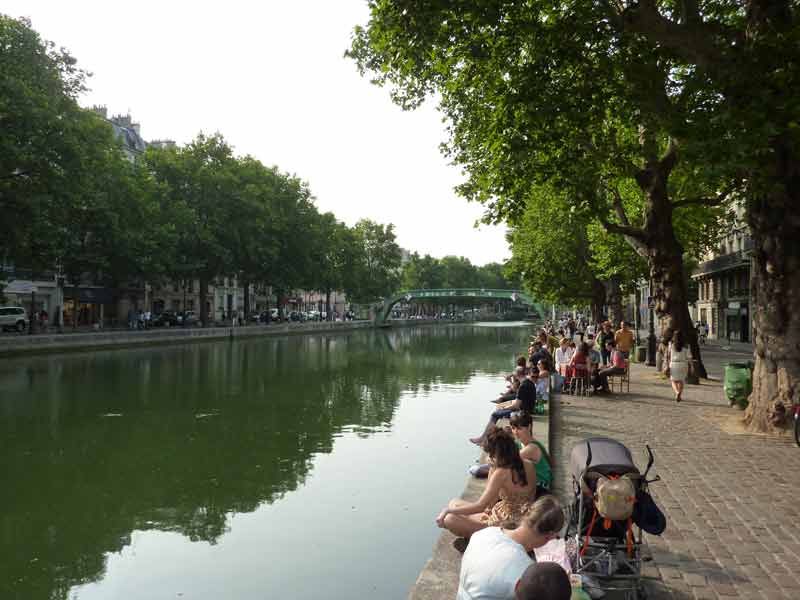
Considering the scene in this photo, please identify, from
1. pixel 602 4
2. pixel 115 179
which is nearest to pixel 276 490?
pixel 602 4

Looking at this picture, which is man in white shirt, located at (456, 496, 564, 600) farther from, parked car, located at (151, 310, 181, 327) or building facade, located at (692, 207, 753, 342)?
parked car, located at (151, 310, 181, 327)

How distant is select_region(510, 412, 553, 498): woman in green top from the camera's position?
705 cm

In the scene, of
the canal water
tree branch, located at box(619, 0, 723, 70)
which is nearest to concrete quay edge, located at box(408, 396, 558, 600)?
the canal water

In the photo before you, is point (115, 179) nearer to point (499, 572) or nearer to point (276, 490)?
point (276, 490)

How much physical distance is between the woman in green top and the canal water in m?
1.67

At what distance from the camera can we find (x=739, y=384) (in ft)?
48.9

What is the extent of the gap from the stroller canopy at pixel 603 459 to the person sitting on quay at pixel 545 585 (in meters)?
2.38

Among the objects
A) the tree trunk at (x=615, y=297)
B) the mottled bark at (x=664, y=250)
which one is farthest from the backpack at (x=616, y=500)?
the tree trunk at (x=615, y=297)

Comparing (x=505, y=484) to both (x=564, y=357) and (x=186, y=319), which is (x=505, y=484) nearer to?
(x=564, y=357)

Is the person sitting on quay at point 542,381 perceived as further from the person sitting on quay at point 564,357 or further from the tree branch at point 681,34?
the tree branch at point 681,34

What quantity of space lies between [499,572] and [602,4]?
12113mm

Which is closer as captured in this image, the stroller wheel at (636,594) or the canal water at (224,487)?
the stroller wheel at (636,594)

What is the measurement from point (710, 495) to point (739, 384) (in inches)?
297

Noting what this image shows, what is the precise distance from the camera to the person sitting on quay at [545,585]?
3137mm
